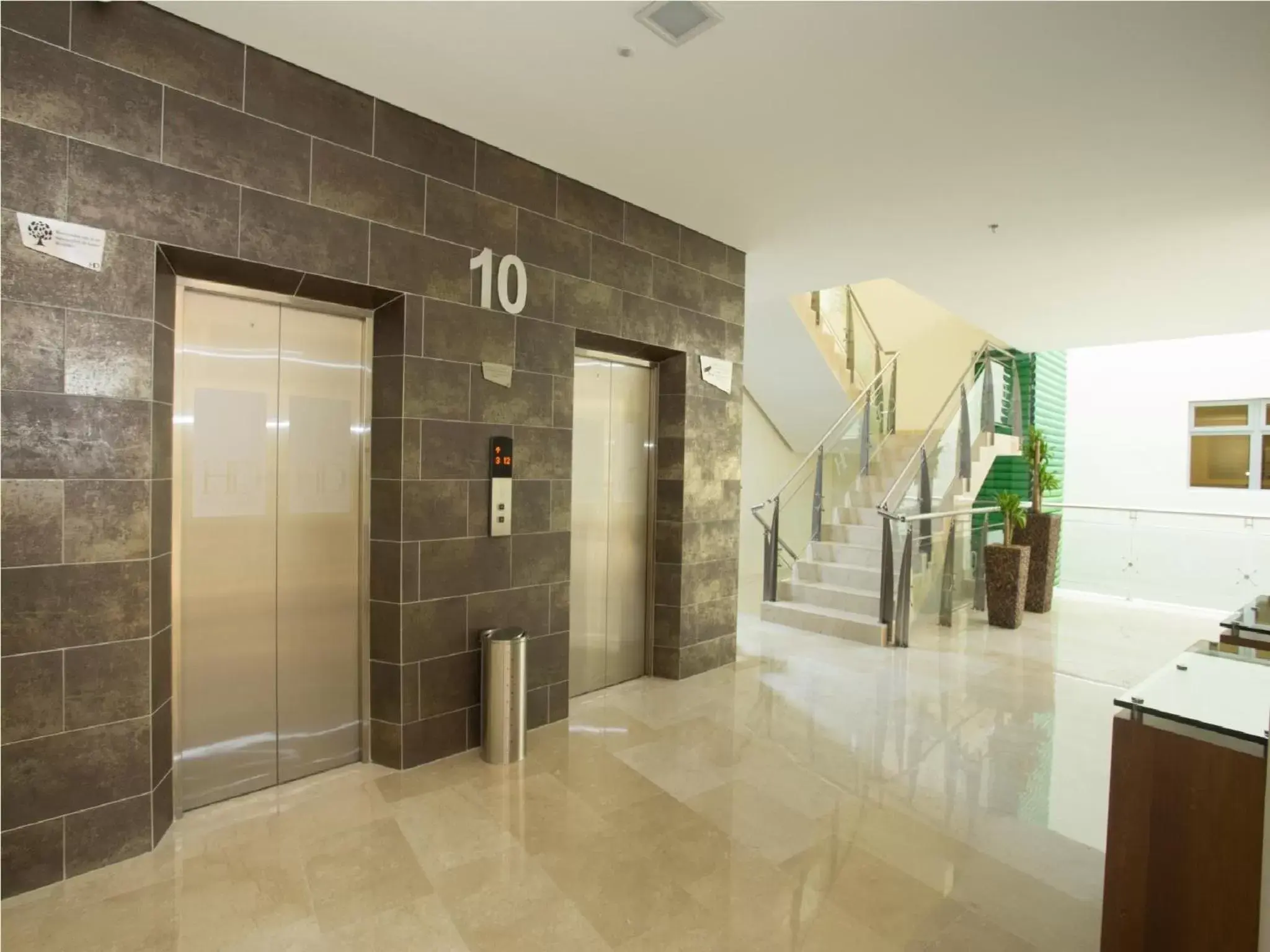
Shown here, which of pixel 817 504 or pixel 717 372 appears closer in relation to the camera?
pixel 717 372

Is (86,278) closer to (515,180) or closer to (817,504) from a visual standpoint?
(515,180)

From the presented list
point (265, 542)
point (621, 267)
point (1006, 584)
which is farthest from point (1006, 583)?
point (265, 542)

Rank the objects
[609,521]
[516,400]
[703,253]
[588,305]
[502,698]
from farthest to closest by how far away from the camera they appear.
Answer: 1. [703,253]
2. [609,521]
3. [588,305]
4. [516,400]
5. [502,698]

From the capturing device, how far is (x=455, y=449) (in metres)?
3.40

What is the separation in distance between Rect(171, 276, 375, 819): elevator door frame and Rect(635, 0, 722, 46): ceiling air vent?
1922mm

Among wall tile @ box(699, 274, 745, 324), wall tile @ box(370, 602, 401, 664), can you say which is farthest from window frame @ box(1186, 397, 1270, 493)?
wall tile @ box(370, 602, 401, 664)

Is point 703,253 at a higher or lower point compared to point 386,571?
higher

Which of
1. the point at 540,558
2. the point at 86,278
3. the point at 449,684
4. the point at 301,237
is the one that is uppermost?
the point at 301,237

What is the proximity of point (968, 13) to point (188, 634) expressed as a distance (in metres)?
4.07

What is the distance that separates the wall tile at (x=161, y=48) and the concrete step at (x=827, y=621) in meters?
5.77

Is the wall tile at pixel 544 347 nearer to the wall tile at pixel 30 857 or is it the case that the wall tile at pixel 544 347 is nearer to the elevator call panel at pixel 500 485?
the elevator call panel at pixel 500 485

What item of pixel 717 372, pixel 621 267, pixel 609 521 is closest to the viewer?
pixel 621 267

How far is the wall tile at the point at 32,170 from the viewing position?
87.1 inches

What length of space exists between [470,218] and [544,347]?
2.60 feet
